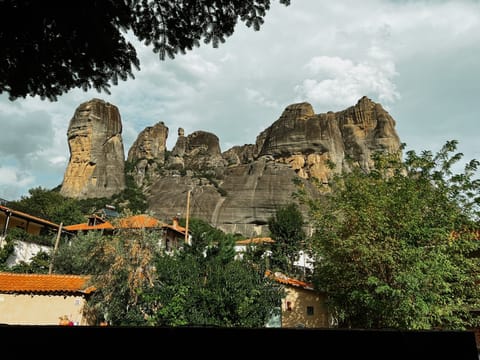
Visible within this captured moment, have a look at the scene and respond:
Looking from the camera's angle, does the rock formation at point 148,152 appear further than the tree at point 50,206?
Yes

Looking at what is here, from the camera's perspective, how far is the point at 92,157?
215ft

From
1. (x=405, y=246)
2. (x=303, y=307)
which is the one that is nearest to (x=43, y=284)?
(x=303, y=307)

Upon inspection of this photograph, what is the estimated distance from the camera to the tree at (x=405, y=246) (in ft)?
33.2

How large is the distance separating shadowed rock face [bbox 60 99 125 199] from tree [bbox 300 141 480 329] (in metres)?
58.5

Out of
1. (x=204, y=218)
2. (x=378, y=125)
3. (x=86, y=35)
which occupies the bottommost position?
(x=86, y=35)

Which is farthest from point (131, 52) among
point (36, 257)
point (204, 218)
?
point (204, 218)

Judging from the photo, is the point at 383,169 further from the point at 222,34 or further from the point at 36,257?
the point at 36,257

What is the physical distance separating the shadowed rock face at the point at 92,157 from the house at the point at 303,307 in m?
52.1

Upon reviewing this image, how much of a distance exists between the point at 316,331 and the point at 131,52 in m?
3.83

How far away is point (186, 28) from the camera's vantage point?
4.05 m

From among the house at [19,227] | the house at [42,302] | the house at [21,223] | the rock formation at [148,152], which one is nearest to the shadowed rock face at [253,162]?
the rock formation at [148,152]

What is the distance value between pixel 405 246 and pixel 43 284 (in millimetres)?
17114

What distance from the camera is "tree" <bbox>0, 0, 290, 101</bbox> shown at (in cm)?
323

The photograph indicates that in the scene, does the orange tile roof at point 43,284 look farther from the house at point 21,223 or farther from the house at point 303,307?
the house at point 303,307
